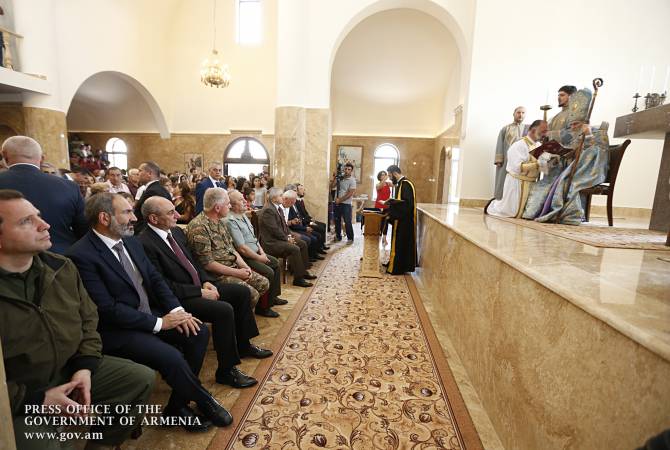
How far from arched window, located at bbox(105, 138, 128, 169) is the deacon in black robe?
45.0 feet

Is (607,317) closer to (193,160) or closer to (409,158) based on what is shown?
(409,158)

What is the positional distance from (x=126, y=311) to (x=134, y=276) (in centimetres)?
27

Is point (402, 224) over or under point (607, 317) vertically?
under

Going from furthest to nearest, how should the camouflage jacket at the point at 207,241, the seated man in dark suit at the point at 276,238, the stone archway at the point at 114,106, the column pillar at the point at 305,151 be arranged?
the stone archway at the point at 114,106 → the column pillar at the point at 305,151 → the seated man in dark suit at the point at 276,238 → the camouflage jacket at the point at 207,241

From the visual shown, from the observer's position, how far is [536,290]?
5.55ft

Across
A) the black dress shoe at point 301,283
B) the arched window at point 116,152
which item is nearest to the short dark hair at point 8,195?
the black dress shoe at point 301,283

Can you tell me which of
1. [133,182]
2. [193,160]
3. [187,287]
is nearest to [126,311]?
[187,287]

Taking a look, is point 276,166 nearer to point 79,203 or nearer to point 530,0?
point 79,203

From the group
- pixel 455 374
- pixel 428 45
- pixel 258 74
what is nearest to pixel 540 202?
pixel 455 374

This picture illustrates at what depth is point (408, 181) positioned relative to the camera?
554 cm

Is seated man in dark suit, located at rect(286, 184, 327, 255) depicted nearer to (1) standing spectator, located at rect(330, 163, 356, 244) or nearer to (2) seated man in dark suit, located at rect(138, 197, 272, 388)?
(1) standing spectator, located at rect(330, 163, 356, 244)

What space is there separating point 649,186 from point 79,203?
930 centimetres

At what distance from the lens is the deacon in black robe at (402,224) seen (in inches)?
216

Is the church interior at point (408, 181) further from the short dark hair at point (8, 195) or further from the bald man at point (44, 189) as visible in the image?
the short dark hair at point (8, 195)
